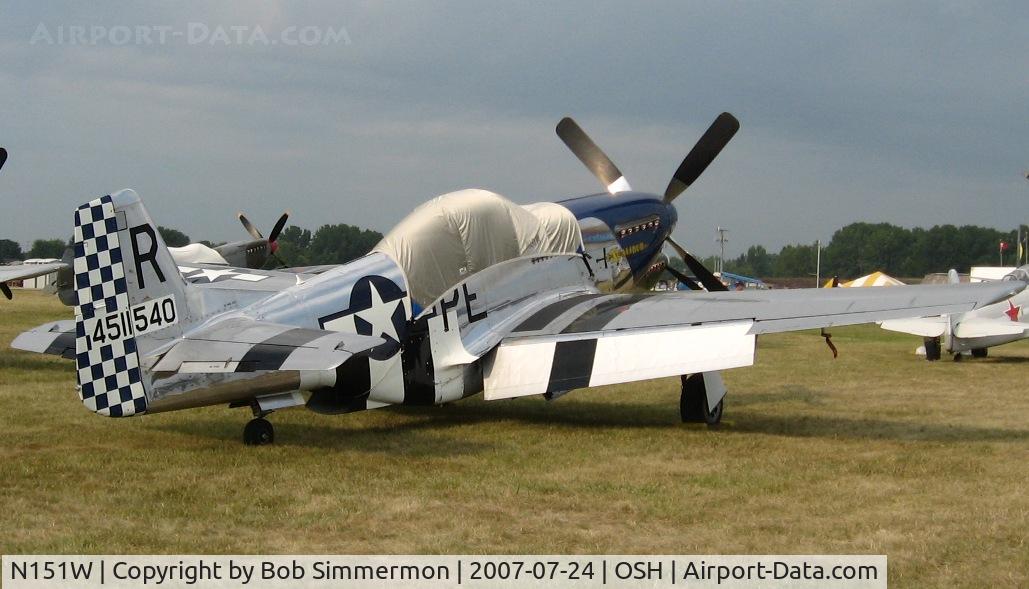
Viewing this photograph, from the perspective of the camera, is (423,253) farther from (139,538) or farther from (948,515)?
(948,515)

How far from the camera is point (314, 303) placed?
7910 mm

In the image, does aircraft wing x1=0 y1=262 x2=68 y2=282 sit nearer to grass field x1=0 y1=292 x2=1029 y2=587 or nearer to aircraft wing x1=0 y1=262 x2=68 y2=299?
aircraft wing x1=0 y1=262 x2=68 y2=299

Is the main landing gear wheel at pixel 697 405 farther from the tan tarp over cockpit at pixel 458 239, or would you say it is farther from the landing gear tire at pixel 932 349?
the landing gear tire at pixel 932 349

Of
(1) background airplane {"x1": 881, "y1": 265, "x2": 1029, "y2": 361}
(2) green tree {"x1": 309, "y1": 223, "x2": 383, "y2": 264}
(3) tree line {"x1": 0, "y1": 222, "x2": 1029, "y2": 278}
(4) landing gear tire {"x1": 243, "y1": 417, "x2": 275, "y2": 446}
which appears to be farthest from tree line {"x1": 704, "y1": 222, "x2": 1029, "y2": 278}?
(4) landing gear tire {"x1": 243, "y1": 417, "x2": 275, "y2": 446}

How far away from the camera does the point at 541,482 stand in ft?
22.3

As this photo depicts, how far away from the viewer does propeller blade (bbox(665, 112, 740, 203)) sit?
42.3 ft

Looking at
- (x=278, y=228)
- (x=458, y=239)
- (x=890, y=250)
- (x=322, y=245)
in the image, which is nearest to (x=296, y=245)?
(x=322, y=245)

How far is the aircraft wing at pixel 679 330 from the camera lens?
8.09m

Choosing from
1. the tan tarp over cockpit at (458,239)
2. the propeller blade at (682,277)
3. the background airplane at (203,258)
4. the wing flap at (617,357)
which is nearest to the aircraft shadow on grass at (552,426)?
the wing flap at (617,357)

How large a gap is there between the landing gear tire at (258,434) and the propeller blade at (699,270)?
6227mm

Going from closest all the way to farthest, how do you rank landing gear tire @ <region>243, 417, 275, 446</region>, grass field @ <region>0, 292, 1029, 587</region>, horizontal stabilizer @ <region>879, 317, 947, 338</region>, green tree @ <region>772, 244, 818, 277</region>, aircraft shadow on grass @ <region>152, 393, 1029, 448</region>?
grass field @ <region>0, 292, 1029, 587</region>, landing gear tire @ <region>243, 417, 275, 446</region>, aircraft shadow on grass @ <region>152, 393, 1029, 448</region>, horizontal stabilizer @ <region>879, 317, 947, 338</region>, green tree @ <region>772, 244, 818, 277</region>
